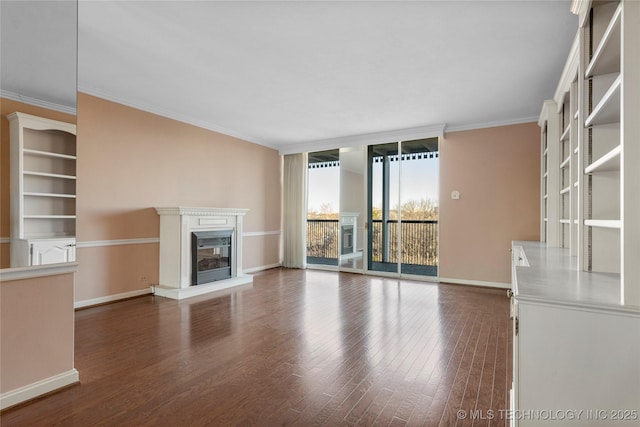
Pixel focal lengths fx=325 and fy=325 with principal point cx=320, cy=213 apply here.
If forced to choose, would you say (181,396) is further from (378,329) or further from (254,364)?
(378,329)

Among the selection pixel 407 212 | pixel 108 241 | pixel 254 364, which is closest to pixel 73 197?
pixel 254 364

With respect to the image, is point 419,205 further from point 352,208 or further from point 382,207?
point 352,208

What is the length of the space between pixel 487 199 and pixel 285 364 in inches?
171

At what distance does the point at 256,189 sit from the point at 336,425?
17.7ft

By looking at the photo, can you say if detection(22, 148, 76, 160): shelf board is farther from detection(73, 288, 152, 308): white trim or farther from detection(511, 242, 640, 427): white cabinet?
detection(511, 242, 640, 427): white cabinet

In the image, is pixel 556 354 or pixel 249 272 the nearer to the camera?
pixel 556 354

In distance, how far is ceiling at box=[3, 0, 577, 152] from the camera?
2.47m

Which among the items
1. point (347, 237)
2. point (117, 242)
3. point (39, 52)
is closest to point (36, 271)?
point (39, 52)

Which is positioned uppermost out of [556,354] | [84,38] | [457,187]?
[84,38]

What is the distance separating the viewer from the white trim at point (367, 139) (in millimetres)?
5590

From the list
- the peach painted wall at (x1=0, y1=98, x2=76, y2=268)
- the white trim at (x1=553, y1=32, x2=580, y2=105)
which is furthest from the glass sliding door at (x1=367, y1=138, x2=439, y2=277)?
the peach painted wall at (x1=0, y1=98, x2=76, y2=268)

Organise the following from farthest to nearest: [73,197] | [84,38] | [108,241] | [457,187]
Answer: [457,187] → [108,241] → [84,38] → [73,197]

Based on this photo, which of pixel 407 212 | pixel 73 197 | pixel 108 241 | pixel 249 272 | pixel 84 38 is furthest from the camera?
pixel 249 272

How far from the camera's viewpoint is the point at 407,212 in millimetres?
6070
